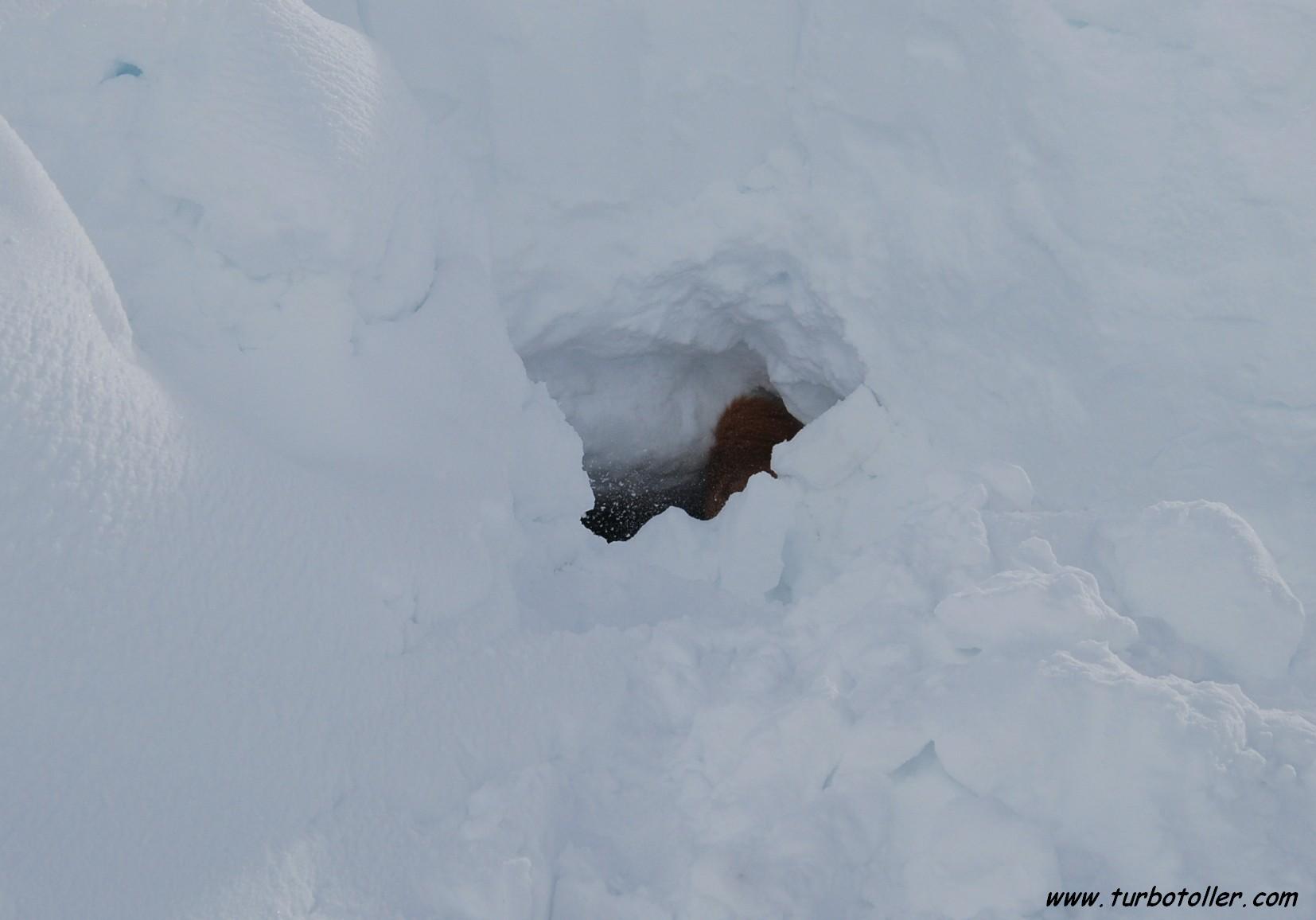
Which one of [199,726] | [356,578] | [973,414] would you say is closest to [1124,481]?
[973,414]

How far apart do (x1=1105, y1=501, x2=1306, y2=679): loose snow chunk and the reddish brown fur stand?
2939 mm

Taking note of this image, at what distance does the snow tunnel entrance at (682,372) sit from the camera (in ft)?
13.7

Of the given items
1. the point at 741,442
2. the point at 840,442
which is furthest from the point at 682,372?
the point at 840,442

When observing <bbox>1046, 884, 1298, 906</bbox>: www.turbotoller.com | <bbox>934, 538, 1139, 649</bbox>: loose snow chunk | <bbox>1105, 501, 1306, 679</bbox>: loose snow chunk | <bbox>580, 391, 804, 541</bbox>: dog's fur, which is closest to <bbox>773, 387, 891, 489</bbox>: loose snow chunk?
<bbox>580, 391, 804, 541</bbox>: dog's fur

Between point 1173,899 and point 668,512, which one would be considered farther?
point 668,512

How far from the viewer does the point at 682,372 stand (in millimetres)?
4859

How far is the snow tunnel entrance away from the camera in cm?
417

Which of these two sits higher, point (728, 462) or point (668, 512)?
point (668, 512)

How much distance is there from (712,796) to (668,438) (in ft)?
9.81

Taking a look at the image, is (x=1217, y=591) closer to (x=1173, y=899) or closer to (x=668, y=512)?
(x=1173, y=899)

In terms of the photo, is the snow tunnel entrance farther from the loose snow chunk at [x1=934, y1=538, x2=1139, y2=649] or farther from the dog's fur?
the loose snow chunk at [x1=934, y1=538, x2=1139, y2=649]

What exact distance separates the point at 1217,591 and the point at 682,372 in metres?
3.04

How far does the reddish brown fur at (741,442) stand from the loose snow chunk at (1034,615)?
3044 millimetres

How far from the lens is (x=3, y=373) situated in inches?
66.4
